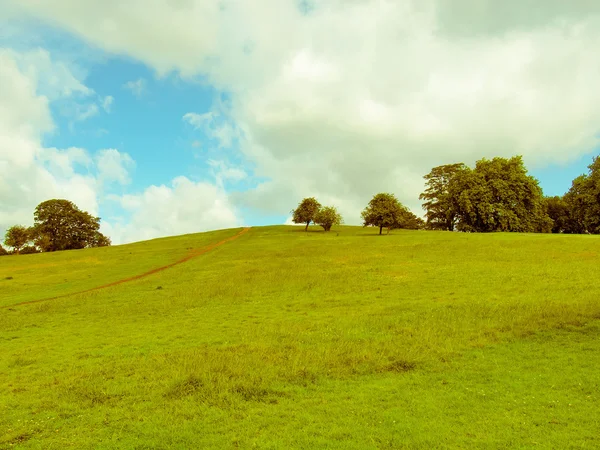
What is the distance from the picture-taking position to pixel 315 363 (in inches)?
603

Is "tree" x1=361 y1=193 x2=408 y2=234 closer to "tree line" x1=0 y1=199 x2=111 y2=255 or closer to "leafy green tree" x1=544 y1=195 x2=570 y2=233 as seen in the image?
"leafy green tree" x1=544 y1=195 x2=570 y2=233

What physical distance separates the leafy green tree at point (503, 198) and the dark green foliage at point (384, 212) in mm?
12765

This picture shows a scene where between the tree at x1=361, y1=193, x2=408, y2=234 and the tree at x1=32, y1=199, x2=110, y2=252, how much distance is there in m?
79.5

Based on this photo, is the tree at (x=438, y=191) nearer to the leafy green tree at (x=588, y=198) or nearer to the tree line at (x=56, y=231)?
the leafy green tree at (x=588, y=198)

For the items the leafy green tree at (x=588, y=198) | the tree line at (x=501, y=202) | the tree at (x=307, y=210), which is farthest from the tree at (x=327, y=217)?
the leafy green tree at (x=588, y=198)

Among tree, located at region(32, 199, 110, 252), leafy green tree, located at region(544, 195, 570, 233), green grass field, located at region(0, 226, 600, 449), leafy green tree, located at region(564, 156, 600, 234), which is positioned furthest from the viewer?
tree, located at region(32, 199, 110, 252)

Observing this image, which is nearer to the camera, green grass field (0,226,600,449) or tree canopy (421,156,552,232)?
green grass field (0,226,600,449)

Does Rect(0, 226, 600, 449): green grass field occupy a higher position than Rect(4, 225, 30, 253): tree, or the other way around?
Rect(4, 225, 30, 253): tree

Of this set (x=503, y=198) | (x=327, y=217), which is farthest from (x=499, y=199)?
(x=327, y=217)

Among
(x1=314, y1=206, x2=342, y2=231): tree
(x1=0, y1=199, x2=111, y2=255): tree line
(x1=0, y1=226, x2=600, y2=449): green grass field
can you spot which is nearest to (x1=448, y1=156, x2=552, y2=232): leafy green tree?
(x1=314, y1=206, x2=342, y2=231): tree

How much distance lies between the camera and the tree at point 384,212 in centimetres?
7656

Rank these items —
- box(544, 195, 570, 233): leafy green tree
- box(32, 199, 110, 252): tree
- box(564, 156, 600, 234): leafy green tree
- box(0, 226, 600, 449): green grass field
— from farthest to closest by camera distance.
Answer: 1. box(32, 199, 110, 252): tree
2. box(544, 195, 570, 233): leafy green tree
3. box(564, 156, 600, 234): leafy green tree
4. box(0, 226, 600, 449): green grass field

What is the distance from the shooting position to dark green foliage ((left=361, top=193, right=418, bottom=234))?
251 ft

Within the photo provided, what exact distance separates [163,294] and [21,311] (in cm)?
996
